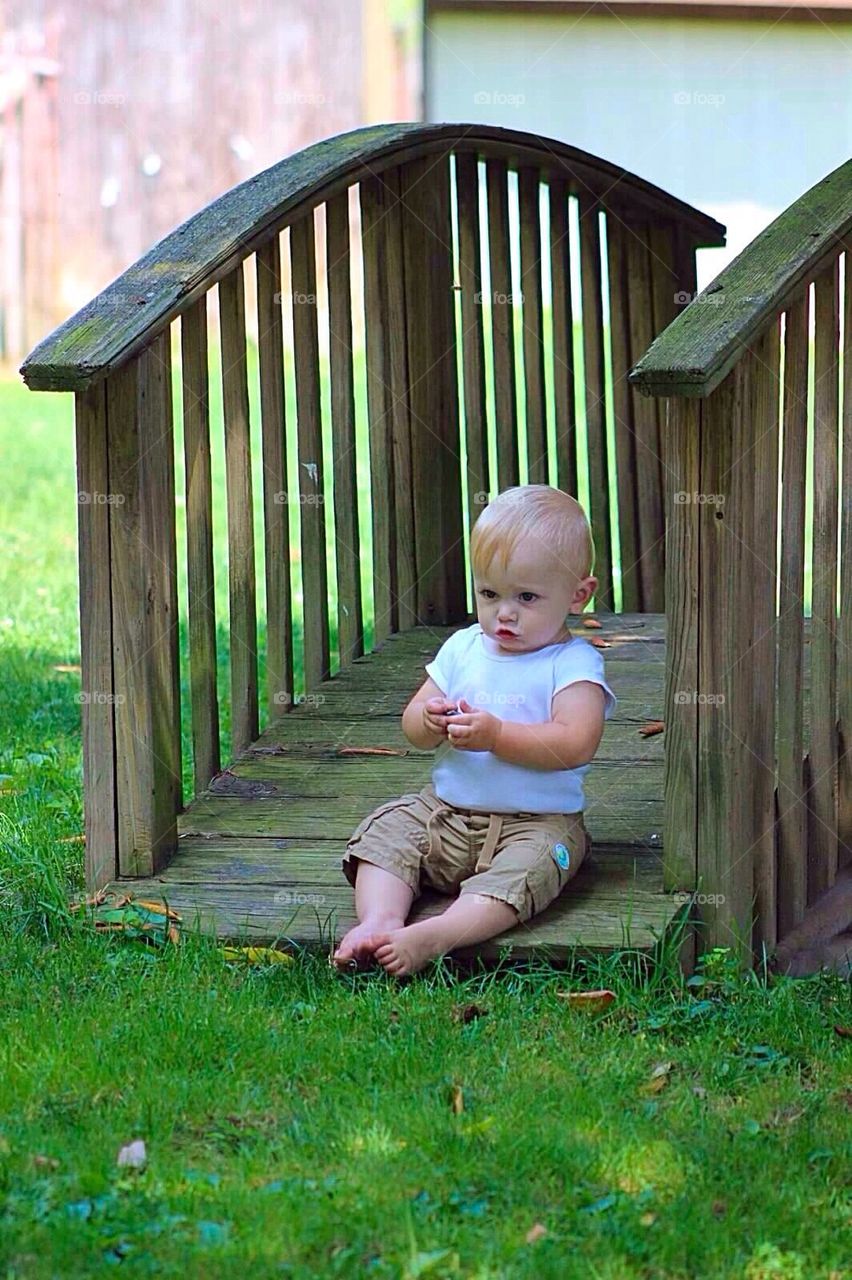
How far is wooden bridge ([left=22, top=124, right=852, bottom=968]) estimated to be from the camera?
3795 millimetres

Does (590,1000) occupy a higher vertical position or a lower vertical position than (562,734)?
lower

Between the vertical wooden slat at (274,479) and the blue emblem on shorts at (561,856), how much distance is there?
1326 mm

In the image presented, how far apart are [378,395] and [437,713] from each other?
193 centimetres

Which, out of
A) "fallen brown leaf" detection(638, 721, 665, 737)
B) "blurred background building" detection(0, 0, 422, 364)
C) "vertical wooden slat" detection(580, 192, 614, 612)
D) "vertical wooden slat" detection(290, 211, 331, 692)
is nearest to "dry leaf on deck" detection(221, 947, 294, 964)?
"fallen brown leaf" detection(638, 721, 665, 737)

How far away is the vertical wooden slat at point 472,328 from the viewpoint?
5.85 metres

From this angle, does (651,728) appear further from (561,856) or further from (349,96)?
(349,96)

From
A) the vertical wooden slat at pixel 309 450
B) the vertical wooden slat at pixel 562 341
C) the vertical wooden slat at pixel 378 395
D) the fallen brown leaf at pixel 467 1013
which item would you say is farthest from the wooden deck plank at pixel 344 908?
the vertical wooden slat at pixel 562 341

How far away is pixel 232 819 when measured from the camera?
4.42 m

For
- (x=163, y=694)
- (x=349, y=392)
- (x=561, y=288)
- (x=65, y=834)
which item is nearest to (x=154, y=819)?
(x=163, y=694)

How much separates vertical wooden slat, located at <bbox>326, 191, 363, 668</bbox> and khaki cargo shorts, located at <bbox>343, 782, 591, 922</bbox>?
136 cm

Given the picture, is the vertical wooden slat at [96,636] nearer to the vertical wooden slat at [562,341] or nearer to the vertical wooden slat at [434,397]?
the vertical wooden slat at [434,397]

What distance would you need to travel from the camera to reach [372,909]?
150 inches

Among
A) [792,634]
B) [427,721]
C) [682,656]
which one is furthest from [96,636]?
[792,634]

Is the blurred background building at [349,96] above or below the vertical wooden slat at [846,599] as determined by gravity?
above
